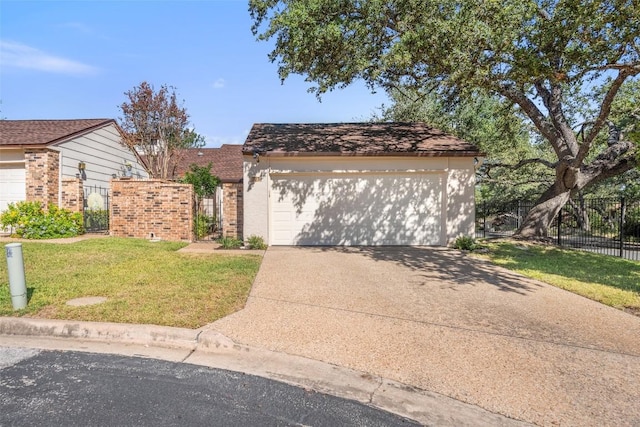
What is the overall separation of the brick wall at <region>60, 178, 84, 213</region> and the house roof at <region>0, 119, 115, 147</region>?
1.33 m

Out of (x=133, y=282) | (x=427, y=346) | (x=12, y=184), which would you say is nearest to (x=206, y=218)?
(x=12, y=184)

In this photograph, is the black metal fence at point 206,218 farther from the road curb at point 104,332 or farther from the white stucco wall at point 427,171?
the road curb at point 104,332

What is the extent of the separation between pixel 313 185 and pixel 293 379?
8570 mm

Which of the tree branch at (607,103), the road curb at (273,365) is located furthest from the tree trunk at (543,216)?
the road curb at (273,365)

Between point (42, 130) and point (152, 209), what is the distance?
5594 mm

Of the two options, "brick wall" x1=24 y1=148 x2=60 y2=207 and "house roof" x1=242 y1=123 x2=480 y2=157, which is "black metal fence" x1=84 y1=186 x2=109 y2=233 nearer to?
"brick wall" x1=24 y1=148 x2=60 y2=207

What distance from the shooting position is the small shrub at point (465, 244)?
1102cm

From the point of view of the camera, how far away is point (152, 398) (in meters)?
3.07

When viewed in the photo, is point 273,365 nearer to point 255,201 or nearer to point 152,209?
point 255,201

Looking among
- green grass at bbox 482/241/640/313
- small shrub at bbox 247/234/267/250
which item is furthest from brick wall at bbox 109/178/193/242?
green grass at bbox 482/241/640/313

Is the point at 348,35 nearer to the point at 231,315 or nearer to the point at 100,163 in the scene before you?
the point at 231,315

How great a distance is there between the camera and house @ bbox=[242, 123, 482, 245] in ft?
38.1

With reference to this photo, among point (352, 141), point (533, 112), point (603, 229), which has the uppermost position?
point (533, 112)

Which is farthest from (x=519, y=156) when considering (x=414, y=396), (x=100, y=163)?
(x=414, y=396)
